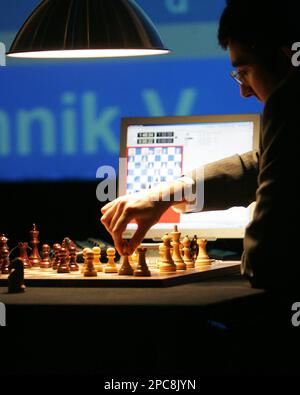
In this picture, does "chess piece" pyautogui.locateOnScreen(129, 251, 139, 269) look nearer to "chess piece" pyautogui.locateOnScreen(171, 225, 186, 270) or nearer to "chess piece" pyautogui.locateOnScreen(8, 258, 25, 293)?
"chess piece" pyautogui.locateOnScreen(171, 225, 186, 270)

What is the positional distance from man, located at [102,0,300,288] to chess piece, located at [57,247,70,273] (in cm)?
22

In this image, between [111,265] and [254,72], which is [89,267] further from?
[254,72]

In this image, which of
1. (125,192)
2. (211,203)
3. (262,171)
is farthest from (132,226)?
(262,171)

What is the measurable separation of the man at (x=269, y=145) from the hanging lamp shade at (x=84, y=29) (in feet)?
2.28

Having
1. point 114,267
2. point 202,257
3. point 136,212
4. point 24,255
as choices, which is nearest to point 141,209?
point 136,212

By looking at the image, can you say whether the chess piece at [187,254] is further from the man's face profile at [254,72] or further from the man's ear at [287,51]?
Answer: the man's ear at [287,51]

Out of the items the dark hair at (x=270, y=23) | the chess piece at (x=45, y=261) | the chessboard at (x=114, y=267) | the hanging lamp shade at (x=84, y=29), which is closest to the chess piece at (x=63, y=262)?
the chessboard at (x=114, y=267)

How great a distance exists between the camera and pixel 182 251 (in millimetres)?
3312

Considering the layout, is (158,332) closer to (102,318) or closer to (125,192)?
(102,318)

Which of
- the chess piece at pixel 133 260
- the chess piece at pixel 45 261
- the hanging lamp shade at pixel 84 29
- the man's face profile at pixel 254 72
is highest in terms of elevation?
the hanging lamp shade at pixel 84 29

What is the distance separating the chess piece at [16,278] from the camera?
2.70m

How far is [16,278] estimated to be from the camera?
8.90 feet

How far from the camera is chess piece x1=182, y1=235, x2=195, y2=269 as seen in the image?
3193 millimetres

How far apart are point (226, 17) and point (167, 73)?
2.04m
